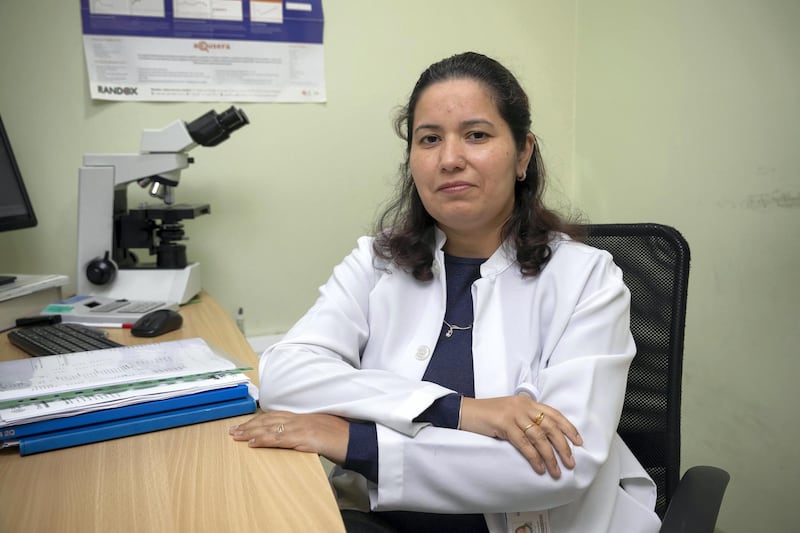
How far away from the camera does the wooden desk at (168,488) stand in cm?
64

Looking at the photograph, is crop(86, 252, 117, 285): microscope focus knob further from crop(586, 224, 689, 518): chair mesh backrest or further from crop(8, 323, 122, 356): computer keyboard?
crop(586, 224, 689, 518): chair mesh backrest

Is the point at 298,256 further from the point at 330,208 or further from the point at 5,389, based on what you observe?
the point at 5,389

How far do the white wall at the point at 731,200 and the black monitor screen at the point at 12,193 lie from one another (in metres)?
1.80

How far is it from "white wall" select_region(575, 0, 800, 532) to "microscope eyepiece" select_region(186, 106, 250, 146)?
1.25 metres

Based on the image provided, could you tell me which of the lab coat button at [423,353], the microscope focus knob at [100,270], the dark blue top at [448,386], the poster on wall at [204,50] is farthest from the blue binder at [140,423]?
the poster on wall at [204,50]

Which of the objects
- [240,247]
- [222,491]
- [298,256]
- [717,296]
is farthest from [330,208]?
[222,491]

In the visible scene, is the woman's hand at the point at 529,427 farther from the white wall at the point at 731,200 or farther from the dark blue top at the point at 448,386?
the white wall at the point at 731,200

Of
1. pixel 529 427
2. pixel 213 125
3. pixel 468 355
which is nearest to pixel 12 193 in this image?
pixel 213 125

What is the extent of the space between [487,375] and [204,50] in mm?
1385

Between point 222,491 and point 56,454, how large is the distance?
0.92 feet

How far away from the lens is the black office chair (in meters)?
1.03

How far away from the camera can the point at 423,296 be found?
3.91 ft

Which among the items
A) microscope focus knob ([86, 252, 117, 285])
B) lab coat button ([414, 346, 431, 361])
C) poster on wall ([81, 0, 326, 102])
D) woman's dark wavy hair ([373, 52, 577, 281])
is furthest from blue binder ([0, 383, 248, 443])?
poster on wall ([81, 0, 326, 102])

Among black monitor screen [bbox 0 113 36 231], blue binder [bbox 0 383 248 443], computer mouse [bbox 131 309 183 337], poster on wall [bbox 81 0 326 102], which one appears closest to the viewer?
blue binder [bbox 0 383 248 443]
